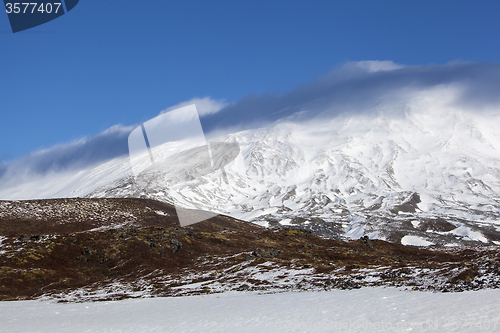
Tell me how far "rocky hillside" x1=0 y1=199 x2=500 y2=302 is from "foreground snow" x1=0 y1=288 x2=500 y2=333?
18.8 feet

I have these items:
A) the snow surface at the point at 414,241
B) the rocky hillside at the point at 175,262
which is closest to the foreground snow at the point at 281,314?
the rocky hillside at the point at 175,262

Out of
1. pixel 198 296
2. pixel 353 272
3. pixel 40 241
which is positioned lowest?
pixel 353 272

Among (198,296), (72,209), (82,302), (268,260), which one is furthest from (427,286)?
(72,209)

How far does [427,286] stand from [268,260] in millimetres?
31580

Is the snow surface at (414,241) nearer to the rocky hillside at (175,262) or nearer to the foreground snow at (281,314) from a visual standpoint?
the rocky hillside at (175,262)

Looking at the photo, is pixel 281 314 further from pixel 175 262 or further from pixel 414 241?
pixel 414 241

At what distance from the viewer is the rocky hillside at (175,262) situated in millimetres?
48594

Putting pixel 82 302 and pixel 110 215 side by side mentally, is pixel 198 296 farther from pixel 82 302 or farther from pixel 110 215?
pixel 110 215

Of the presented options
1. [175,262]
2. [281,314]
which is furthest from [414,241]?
[281,314]

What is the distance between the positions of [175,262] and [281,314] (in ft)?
141

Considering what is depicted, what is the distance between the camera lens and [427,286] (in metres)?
39.6

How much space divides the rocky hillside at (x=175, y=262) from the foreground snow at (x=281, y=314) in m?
5.74

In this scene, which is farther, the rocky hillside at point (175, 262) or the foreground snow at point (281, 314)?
the rocky hillside at point (175, 262)

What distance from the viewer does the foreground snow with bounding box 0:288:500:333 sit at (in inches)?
1027
